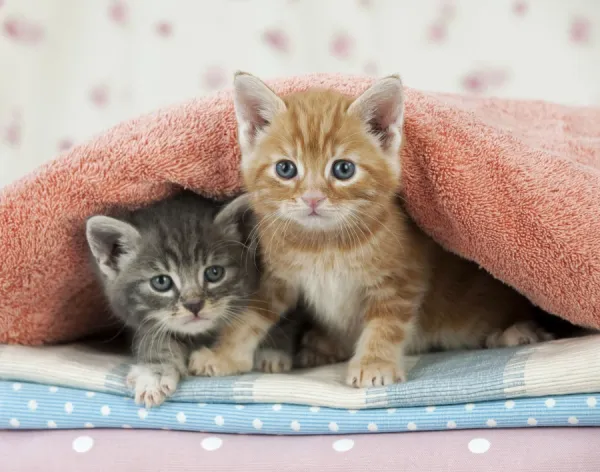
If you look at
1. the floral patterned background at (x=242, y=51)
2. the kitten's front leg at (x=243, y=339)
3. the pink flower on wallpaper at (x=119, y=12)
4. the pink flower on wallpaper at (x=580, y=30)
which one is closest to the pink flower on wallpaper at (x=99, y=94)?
the floral patterned background at (x=242, y=51)

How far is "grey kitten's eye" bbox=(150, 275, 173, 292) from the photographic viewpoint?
130 centimetres

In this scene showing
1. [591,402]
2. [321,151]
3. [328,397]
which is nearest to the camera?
[591,402]

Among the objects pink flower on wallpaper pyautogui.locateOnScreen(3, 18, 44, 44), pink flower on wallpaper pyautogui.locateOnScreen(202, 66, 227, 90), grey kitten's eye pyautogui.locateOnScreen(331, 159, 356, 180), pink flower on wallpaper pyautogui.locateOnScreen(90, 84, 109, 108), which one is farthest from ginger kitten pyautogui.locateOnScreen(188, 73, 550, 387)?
pink flower on wallpaper pyautogui.locateOnScreen(3, 18, 44, 44)

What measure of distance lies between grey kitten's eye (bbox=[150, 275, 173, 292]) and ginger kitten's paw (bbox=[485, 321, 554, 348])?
0.66 metres

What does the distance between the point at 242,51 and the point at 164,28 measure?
0.27 metres

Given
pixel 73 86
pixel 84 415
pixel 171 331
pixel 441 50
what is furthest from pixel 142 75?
pixel 84 415

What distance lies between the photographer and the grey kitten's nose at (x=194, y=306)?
1.25 meters

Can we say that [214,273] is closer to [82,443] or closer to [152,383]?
[152,383]

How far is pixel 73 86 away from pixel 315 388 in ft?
5.09

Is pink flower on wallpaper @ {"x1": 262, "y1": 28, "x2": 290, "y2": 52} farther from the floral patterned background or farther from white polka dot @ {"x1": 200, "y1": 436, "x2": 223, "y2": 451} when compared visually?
white polka dot @ {"x1": 200, "y1": 436, "x2": 223, "y2": 451}

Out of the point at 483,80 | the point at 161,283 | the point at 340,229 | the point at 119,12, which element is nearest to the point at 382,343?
the point at 340,229

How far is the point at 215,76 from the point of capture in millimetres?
2250

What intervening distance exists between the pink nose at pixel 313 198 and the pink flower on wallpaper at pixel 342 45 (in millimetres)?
1252

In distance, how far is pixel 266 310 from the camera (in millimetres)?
1346
